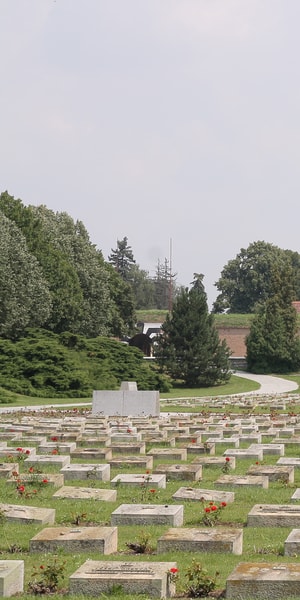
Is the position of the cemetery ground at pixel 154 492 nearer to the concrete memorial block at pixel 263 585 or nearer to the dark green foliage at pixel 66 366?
the concrete memorial block at pixel 263 585

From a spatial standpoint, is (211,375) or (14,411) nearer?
(14,411)

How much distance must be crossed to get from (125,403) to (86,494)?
1761 centimetres

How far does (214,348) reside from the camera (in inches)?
1897

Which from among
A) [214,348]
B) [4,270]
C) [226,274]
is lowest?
[214,348]

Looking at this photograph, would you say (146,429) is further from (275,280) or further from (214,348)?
(275,280)

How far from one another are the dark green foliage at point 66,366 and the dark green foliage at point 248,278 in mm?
51018

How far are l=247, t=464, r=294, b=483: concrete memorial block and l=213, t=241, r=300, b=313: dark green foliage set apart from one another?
81.9m

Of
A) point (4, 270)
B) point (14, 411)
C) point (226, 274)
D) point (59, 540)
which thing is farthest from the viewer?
point (226, 274)

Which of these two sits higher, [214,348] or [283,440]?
[214,348]

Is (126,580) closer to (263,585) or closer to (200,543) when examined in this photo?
(263,585)

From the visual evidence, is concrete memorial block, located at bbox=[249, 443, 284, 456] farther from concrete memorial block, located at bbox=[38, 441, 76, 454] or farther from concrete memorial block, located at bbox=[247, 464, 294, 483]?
concrete memorial block, located at bbox=[38, 441, 76, 454]

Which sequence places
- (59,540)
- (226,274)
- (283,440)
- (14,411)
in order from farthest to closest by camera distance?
(226,274) → (14,411) → (283,440) → (59,540)

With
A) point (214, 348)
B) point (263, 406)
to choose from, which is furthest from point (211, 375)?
point (263, 406)

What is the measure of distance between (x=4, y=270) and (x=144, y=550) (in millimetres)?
35240
